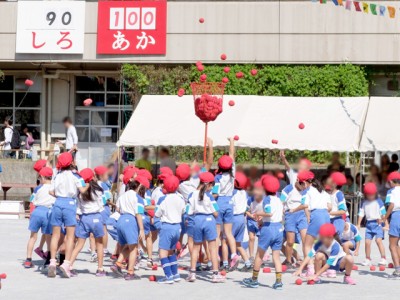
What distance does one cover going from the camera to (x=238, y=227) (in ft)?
48.0

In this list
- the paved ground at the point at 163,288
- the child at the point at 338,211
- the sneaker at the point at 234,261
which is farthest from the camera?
the sneaker at the point at 234,261

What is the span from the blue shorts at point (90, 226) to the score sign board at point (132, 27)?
17.2m

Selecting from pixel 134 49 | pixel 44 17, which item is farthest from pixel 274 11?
pixel 44 17

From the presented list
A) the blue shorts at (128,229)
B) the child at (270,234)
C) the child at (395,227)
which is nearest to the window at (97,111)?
the child at (395,227)

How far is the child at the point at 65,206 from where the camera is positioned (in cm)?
1336

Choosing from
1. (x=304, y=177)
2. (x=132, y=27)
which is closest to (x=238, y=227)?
(x=304, y=177)

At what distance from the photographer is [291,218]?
48.3ft

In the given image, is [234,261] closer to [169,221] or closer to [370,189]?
[169,221]

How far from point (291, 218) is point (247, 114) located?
8642 mm

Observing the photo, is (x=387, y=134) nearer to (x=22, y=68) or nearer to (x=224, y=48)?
(x=224, y=48)

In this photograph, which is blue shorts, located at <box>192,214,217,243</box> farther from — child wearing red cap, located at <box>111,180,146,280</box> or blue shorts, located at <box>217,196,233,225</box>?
blue shorts, located at <box>217,196,233,225</box>

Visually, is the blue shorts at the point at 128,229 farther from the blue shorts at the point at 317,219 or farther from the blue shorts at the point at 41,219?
the blue shorts at the point at 317,219

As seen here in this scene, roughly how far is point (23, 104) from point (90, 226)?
861 inches

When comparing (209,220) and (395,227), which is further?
(395,227)
